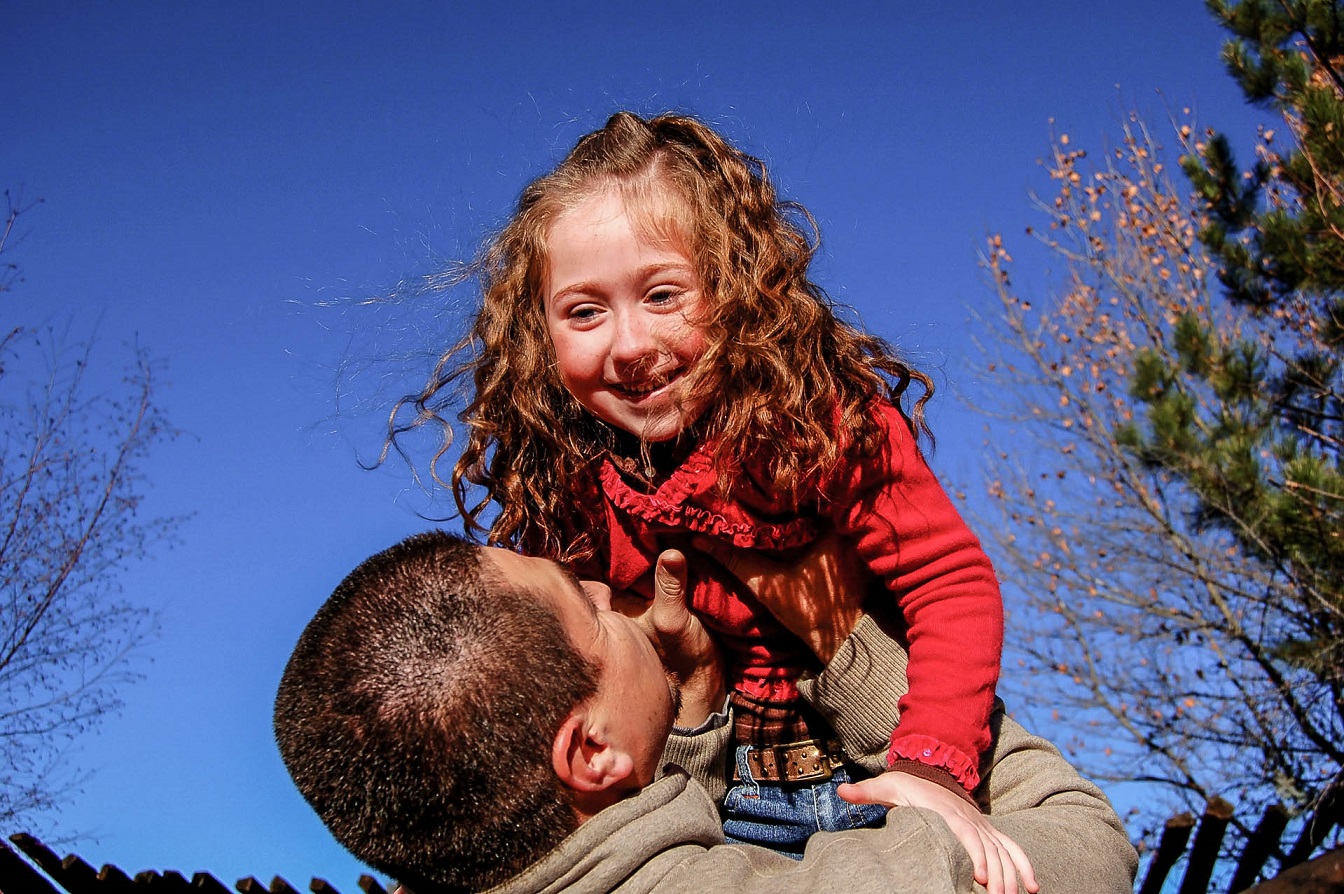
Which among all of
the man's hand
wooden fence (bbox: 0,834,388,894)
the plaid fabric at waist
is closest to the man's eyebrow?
the man's hand

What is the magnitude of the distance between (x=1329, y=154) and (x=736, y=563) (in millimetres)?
Result: 6304

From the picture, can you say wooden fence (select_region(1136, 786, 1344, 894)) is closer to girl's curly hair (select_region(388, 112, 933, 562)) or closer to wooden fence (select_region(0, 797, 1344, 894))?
wooden fence (select_region(0, 797, 1344, 894))

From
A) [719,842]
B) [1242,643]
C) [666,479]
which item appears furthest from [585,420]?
[1242,643]

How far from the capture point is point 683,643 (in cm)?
182

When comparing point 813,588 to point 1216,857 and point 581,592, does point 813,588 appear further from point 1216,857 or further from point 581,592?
point 1216,857

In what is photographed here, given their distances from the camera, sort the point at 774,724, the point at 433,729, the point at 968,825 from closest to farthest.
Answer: the point at 433,729
the point at 968,825
the point at 774,724

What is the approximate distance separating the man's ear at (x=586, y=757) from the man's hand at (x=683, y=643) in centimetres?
42

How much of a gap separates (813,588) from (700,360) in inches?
16.3

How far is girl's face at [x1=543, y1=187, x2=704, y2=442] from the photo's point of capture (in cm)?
185

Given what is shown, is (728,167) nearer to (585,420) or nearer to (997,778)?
(585,420)

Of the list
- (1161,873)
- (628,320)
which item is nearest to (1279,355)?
(1161,873)

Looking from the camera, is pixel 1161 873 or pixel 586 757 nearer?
pixel 586 757

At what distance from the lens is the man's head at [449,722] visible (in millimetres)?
1276

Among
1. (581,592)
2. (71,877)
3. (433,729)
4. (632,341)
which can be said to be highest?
(632,341)
